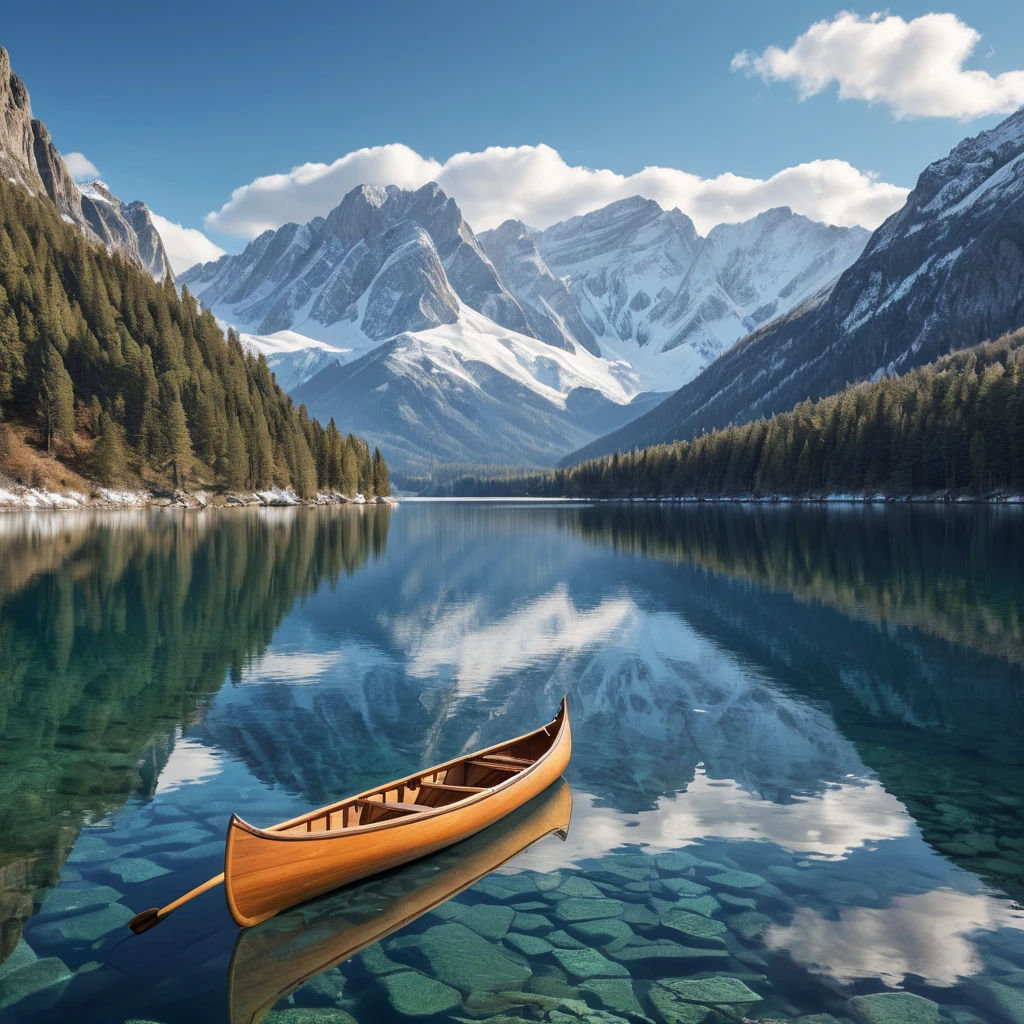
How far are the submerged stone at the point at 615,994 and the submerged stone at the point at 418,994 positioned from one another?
1.79 m

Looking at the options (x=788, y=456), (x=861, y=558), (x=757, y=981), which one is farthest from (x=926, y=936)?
(x=788, y=456)

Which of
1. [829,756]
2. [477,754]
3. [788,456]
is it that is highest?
[788,456]

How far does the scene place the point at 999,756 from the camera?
19859mm

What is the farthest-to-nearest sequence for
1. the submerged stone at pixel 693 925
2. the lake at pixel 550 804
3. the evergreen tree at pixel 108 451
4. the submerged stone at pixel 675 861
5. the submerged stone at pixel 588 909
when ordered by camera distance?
the evergreen tree at pixel 108 451 → the submerged stone at pixel 675 861 → the submerged stone at pixel 588 909 → the submerged stone at pixel 693 925 → the lake at pixel 550 804

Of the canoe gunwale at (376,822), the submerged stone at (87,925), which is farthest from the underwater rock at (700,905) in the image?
the submerged stone at (87,925)

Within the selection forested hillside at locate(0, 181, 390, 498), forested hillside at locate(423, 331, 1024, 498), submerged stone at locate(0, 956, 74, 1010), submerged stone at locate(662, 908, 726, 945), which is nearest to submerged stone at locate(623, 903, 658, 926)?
submerged stone at locate(662, 908, 726, 945)

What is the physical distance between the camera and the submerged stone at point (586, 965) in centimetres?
1086

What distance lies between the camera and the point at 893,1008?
33.5 feet

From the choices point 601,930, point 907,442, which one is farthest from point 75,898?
point 907,442

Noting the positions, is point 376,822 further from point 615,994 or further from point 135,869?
point 615,994

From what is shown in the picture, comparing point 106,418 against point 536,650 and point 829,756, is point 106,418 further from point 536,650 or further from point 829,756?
point 829,756

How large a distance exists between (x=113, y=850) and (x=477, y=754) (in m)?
7.06

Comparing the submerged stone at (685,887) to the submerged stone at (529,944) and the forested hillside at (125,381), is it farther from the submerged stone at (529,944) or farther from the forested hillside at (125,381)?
the forested hillside at (125,381)

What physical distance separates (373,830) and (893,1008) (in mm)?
7666
